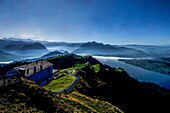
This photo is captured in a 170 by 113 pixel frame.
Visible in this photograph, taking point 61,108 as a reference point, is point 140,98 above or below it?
below

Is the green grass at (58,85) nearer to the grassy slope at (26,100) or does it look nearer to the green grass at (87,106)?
the green grass at (87,106)

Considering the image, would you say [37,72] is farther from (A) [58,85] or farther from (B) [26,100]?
(B) [26,100]

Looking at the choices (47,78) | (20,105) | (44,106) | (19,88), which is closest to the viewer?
(20,105)

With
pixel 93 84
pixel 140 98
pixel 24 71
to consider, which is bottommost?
pixel 140 98

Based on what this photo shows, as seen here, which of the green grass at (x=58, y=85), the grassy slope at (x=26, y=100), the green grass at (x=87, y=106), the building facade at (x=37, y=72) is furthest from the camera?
the building facade at (x=37, y=72)

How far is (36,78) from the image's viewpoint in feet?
216

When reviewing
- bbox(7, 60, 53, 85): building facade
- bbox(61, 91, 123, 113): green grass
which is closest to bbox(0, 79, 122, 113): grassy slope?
bbox(61, 91, 123, 113): green grass

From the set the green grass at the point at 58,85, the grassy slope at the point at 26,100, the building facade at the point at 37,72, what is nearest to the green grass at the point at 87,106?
the grassy slope at the point at 26,100

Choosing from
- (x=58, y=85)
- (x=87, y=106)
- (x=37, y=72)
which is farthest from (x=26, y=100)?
(x=37, y=72)

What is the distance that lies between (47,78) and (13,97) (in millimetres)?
45360

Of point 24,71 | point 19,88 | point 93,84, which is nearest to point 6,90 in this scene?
point 19,88

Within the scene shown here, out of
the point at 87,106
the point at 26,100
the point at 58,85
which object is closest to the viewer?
the point at 26,100

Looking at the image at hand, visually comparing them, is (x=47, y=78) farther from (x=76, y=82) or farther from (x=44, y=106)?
(x=44, y=106)

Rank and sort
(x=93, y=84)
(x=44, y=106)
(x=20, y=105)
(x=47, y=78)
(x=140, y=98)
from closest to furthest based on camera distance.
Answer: (x=20, y=105), (x=44, y=106), (x=47, y=78), (x=93, y=84), (x=140, y=98)
